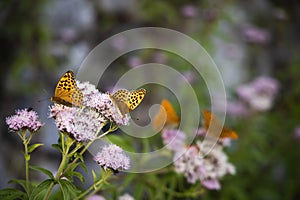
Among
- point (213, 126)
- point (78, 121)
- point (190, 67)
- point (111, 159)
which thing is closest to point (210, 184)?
point (213, 126)

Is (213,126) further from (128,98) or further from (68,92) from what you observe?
(68,92)

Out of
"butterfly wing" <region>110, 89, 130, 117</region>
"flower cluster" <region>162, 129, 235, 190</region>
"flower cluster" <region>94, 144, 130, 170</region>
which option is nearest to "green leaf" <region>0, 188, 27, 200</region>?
"flower cluster" <region>94, 144, 130, 170</region>

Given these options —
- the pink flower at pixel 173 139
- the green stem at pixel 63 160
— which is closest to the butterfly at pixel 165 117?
the pink flower at pixel 173 139

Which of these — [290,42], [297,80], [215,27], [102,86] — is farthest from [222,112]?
[290,42]

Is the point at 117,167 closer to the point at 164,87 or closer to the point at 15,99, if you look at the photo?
the point at 164,87

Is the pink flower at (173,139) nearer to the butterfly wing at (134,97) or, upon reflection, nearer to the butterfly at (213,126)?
the butterfly at (213,126)

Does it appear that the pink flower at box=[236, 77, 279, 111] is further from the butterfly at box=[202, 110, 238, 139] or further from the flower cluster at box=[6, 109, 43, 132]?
the flower cluster at box=[6, 109, 43, 132]
